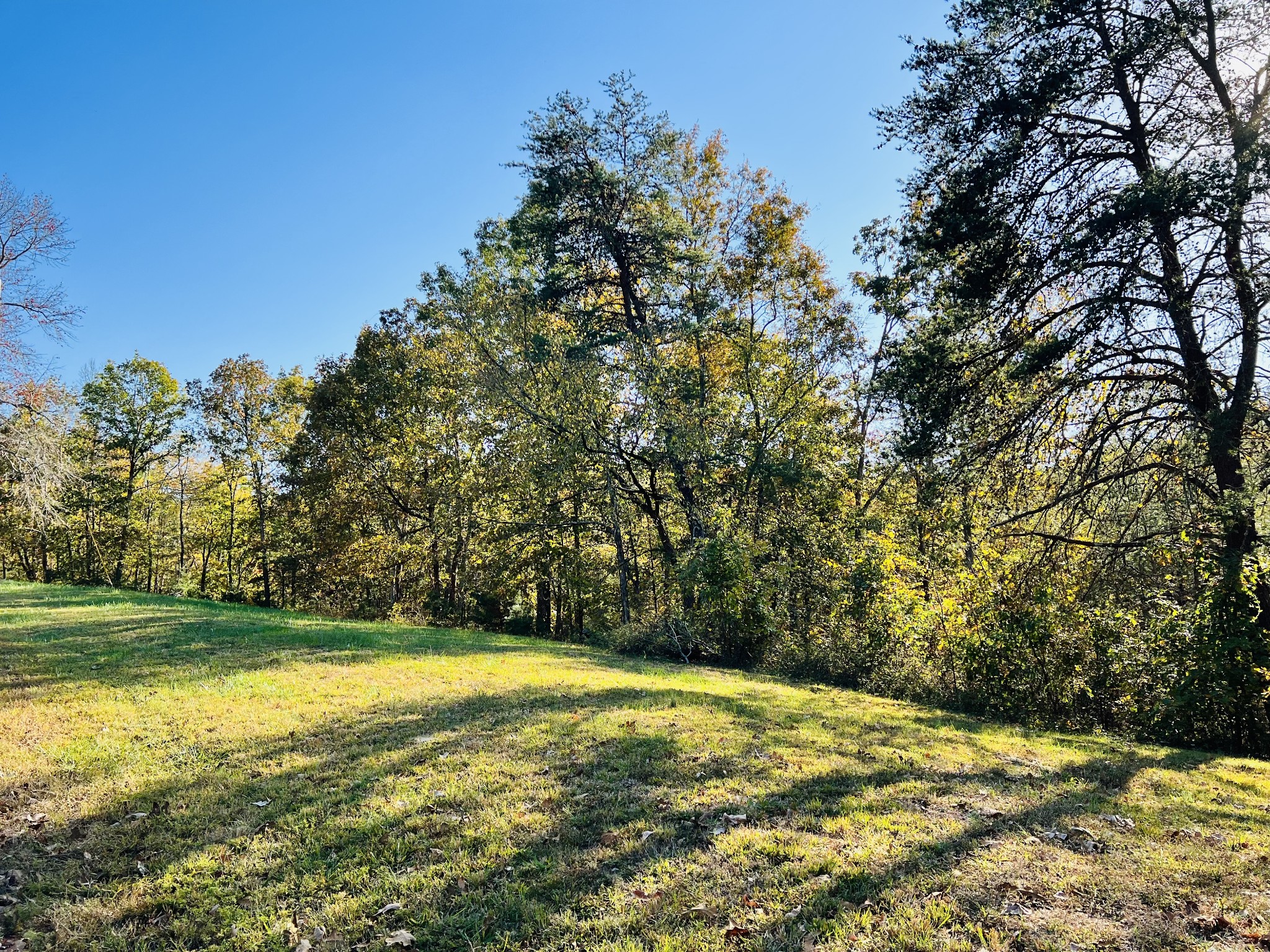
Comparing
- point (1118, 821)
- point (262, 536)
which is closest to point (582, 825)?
point (1118, 821)

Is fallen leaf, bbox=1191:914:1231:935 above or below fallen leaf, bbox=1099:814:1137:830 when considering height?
above

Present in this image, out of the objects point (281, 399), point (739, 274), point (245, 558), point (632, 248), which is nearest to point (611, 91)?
point (632, 248)

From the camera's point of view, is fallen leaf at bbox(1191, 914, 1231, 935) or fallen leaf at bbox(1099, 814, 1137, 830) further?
fallen leaf at bbox(1099, 814, 1137, 830)

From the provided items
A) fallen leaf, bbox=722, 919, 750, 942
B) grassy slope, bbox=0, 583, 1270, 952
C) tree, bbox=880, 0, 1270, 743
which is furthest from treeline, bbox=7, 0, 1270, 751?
fallen leaf, bbox=722, 919, 750, 942

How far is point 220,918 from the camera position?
321 cm

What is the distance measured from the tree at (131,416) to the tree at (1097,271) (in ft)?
125

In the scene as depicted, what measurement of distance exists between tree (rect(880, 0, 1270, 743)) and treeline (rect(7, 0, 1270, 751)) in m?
0.05

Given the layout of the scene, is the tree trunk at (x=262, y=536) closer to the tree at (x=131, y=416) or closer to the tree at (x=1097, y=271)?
the tree at (x=131, y=416)

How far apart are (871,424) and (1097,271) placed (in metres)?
13.5

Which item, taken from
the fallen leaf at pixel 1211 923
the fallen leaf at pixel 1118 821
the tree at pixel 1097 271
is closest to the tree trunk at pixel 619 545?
the tree at pixel 1097 271

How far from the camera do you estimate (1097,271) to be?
8211 mm

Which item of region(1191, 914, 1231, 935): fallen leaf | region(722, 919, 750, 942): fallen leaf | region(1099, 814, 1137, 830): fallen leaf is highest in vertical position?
region(1191, 914, 1231, 935): fallen leaf

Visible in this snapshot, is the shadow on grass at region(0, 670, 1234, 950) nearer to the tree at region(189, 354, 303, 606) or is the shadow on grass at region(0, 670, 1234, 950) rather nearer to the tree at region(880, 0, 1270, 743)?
the tree at region(880, 0, 1270, 743)

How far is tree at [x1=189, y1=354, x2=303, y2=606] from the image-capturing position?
1146 inches
